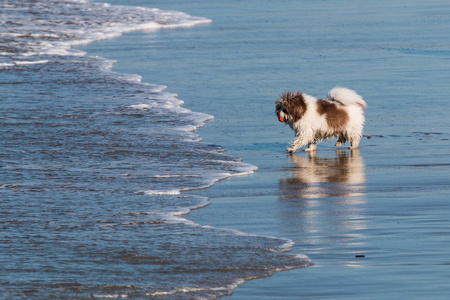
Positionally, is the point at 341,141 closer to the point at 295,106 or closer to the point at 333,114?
the point at 333,114

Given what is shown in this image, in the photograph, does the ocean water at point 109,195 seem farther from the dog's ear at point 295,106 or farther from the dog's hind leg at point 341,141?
the dog's hind leg at point 341,141

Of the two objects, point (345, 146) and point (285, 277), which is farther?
point (345, 146)

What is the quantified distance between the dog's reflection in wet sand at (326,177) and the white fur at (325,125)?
5.8 inches

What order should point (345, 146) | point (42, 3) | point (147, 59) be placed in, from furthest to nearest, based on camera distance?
point (42, 3), point (147, 59), point (345, 146)

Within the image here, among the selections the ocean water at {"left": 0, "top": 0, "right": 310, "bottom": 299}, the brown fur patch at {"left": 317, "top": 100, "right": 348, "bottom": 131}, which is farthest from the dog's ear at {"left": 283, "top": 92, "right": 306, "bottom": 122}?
the ocean water at {"left": 0, "top": 0, "right": 310, "bottom": 299}

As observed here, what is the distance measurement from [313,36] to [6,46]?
6.46 m

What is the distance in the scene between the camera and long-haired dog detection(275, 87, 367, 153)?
29.8 ft

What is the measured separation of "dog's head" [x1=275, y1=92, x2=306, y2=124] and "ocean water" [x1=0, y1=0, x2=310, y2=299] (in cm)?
79

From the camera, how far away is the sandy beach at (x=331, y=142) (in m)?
5.43

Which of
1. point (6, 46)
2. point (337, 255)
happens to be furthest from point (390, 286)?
point (6, 46)

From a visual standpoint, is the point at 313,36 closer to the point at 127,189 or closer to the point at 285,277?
the point at 127,189

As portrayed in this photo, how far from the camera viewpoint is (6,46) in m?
18.0

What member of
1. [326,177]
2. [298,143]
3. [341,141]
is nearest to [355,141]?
[341,141]

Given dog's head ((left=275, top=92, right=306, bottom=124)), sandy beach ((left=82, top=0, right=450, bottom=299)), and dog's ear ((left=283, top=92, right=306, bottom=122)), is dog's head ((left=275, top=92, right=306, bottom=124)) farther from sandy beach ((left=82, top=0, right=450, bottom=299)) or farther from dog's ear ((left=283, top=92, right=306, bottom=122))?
sandy beach ((left=82, top=0, right=450, bottom=299))
